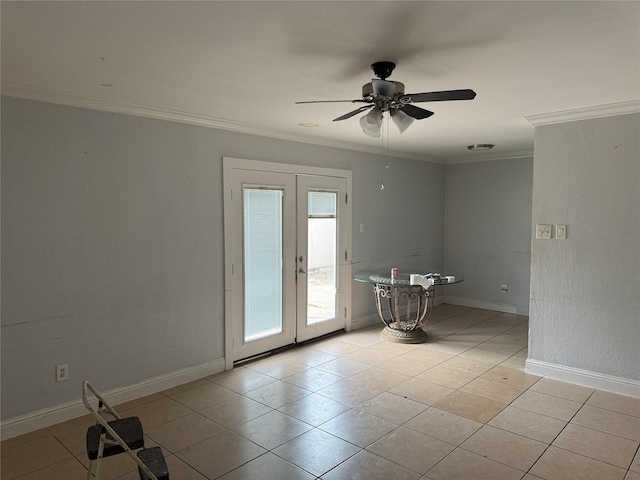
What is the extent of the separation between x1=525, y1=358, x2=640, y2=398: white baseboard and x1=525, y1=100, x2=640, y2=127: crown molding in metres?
2.06

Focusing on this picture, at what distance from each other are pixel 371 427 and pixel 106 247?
2263 mm

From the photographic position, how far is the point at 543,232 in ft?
12.6

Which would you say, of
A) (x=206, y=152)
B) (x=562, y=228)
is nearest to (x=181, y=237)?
(x=206, y=152)

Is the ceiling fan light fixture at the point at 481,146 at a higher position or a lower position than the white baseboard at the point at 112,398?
higher

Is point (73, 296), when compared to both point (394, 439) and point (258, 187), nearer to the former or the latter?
point (258, 187)

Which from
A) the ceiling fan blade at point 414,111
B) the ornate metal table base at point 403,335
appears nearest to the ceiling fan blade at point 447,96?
the ceiling fan blade at point 414,111

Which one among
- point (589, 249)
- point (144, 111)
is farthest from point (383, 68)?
point (589, 249)

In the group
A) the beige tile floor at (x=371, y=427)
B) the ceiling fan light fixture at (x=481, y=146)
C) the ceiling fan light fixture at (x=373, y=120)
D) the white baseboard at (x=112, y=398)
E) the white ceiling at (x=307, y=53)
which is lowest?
the beige tile floor at (x=371, y=427)

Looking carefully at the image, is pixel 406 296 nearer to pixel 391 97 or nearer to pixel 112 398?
pixel 391 97

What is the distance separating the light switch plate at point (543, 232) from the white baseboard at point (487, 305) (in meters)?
2.58

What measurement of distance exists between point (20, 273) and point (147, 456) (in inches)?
62.8

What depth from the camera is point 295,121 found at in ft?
12.9

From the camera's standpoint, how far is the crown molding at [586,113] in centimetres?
332

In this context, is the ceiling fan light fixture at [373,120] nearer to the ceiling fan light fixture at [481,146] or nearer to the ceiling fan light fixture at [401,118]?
the ceiling fan light fixture at [401,118]
